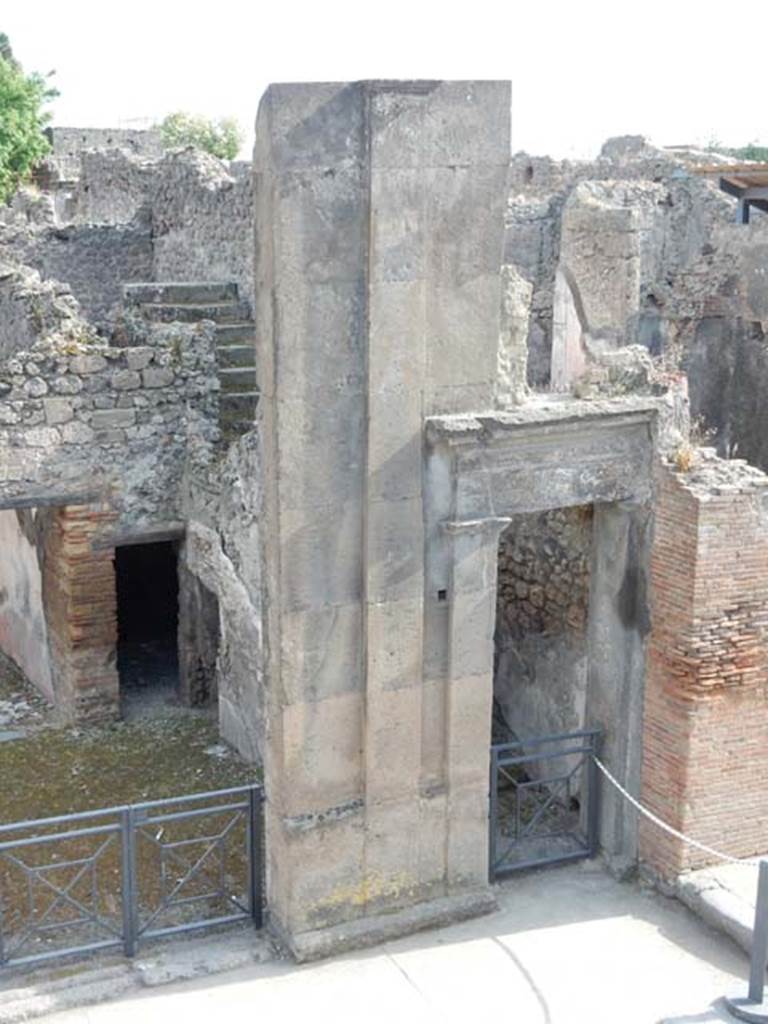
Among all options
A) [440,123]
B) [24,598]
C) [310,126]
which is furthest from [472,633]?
[24,598]

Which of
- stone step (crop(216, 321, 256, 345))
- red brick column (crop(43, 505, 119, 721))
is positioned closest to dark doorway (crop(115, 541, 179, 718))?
red brick column (crop(43, 505, 119, 721))

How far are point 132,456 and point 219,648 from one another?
6.54 ft

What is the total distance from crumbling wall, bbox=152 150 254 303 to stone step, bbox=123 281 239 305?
→ 0.32 m

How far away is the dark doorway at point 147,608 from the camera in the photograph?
46.8 feet

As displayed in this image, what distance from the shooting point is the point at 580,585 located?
9.20 m

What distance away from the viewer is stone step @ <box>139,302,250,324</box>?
15164mm

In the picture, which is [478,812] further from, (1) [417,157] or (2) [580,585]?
(1) [417,157]

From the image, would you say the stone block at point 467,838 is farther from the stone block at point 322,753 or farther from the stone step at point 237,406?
the stone step at point 237,406

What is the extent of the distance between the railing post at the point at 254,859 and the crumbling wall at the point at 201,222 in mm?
9624

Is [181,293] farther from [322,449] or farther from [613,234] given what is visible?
[322,449]

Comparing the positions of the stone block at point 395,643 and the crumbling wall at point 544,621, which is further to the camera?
the crumbling wall at point 544,621

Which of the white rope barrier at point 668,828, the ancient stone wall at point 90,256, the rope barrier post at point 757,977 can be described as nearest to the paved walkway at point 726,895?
the white rope barrier at point 668,828

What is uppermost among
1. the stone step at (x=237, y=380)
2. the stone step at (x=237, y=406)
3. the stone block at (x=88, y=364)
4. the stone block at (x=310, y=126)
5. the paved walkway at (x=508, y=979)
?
the stone block at (x=310, y=126)

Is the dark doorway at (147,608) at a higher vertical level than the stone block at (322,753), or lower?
lower
